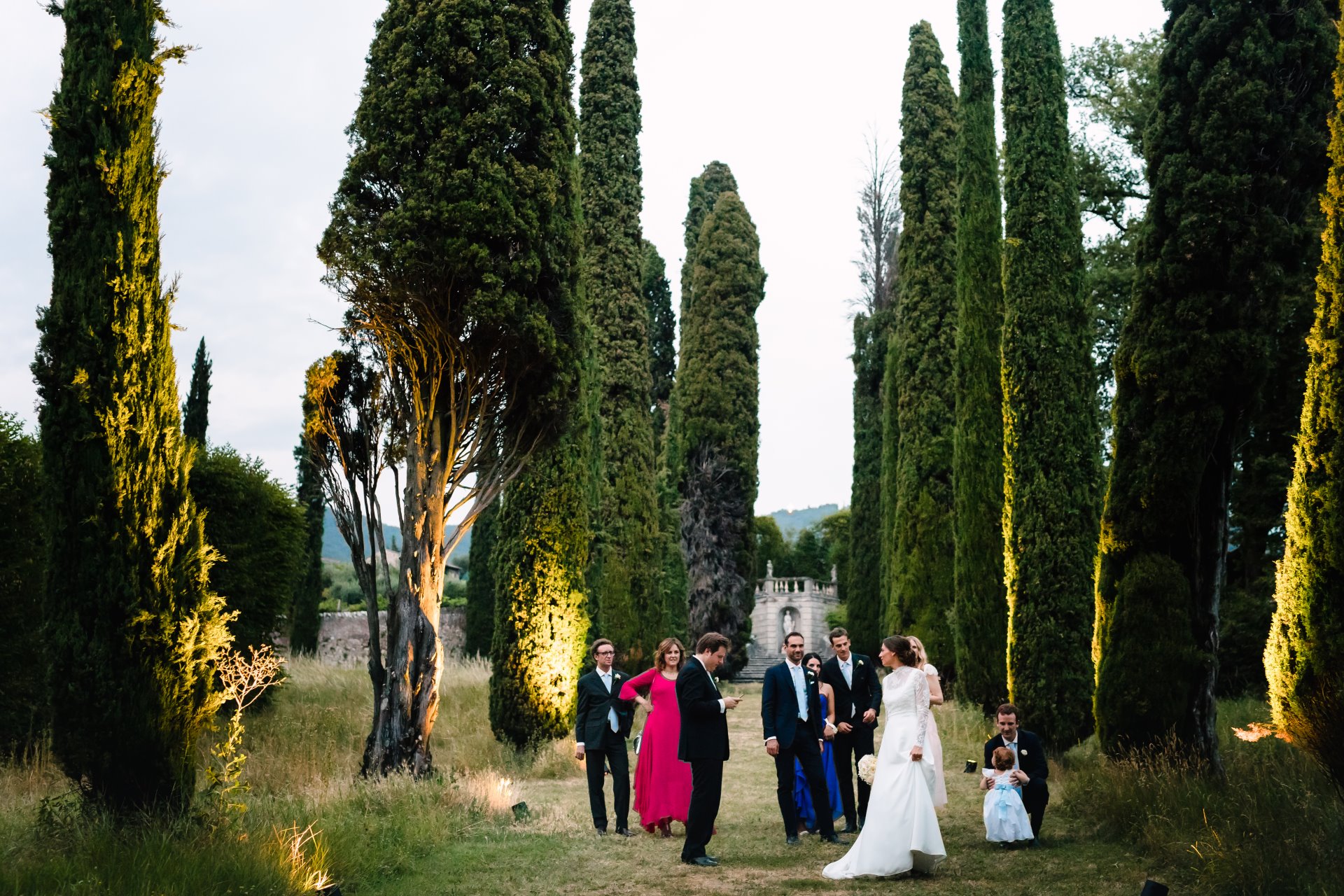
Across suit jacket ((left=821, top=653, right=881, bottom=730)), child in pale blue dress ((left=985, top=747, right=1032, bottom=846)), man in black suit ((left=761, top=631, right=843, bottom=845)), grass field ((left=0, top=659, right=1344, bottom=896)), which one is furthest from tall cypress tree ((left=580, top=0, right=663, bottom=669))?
child in pale blue dress ((left=985, top=747, right=1032, bottom=846))

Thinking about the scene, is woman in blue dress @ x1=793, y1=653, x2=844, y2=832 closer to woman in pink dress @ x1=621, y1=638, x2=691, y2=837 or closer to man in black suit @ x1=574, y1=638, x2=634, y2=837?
woman in pink dress @ x1=621, y1=638, x2=691, y2=837

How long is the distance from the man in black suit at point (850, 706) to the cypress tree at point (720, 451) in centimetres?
1972

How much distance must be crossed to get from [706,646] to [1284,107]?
698 cm

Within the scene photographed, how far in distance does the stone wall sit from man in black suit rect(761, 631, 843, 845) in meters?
21.5

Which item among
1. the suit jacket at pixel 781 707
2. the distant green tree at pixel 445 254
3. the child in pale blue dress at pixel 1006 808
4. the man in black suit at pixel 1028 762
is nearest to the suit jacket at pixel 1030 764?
the man in black suit at pixel 1028 762

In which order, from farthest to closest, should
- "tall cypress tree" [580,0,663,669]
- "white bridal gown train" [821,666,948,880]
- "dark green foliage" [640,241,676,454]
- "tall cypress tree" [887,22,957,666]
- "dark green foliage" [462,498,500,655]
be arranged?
"dark green foliage" [640,241,676,454] < "dark green foliage" [462,498,500,655] < "tall cypress tree" [580,0,663,669] < "tall cypress tree" [887,22,957,666] < "white bridal gown train" [821,666,948,880]

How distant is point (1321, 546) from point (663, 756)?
5.80 meters

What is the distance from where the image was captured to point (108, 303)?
6.66 m

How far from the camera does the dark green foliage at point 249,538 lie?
14023mm

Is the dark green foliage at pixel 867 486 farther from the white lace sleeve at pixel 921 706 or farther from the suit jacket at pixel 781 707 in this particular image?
the white lace sleeve at pixel 921 706

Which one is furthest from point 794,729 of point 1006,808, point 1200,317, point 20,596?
point 20,596

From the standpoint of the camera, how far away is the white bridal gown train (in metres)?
7.02

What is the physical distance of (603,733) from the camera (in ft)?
30.7

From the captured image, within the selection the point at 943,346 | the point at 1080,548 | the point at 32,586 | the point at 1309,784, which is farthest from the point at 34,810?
the point at 943,346
